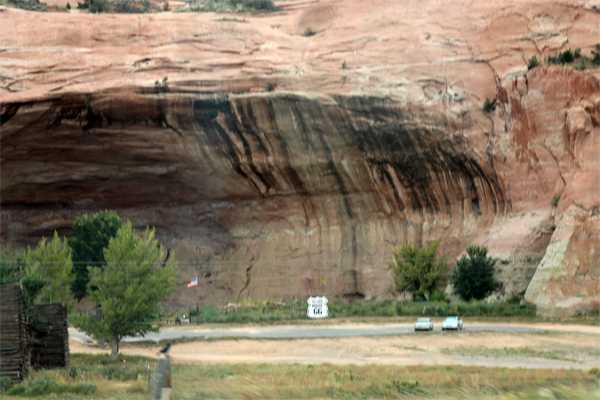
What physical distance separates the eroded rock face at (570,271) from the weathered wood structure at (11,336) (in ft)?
86.6

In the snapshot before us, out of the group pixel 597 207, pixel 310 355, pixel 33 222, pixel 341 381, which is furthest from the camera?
pixel 33 222

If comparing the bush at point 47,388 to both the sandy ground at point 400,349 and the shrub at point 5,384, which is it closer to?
the shrub at point 5,384

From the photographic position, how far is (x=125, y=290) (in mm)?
24891

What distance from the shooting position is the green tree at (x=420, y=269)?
41.8m

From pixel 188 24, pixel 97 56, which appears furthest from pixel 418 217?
pixel 97 56

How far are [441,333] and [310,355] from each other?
26.2 feet

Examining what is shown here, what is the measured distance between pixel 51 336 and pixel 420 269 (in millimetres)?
25840

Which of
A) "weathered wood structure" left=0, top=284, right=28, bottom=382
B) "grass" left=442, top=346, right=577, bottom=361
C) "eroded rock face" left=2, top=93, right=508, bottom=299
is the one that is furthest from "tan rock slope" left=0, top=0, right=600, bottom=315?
"weathered wood structure" left=0, top=284, right=28, bottom=382

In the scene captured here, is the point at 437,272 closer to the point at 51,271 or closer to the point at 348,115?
the point at 348,115

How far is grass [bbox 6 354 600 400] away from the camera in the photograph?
45.3ft

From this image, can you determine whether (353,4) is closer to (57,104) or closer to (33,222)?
(57,104)

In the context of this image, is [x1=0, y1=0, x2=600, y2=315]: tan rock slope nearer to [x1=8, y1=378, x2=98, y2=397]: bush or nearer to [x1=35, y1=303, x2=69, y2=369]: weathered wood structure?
[x1=35, y1=303, x2=69, y2=369]: weathered wood structure

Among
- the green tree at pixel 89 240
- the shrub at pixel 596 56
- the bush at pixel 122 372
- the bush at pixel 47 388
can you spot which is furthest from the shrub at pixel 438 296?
the bush at pixel 47 388

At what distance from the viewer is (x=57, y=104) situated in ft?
136
